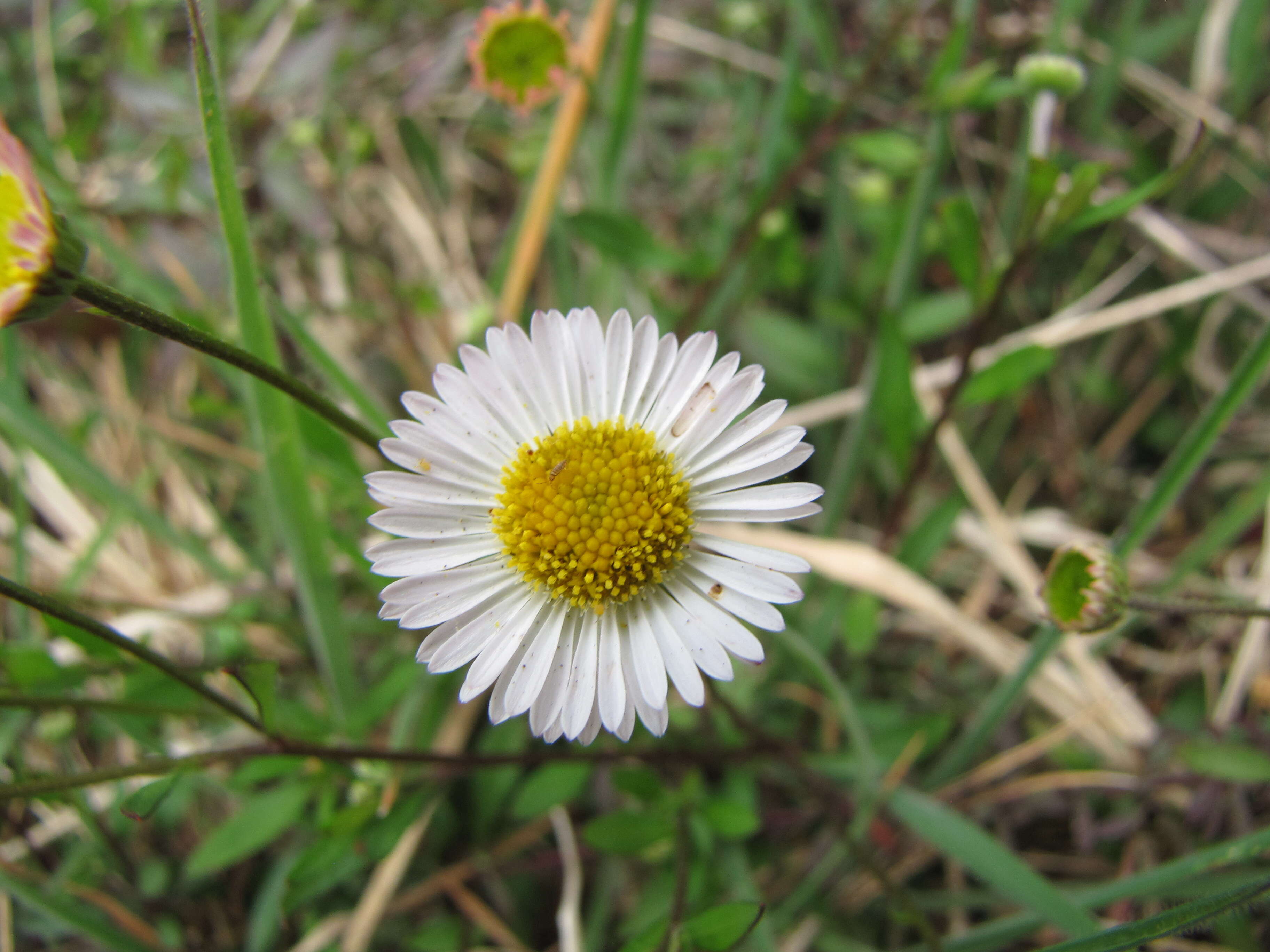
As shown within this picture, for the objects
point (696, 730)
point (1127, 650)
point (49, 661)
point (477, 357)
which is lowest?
point (49, 661)

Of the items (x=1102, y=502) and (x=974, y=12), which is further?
(x=1102, y=502)

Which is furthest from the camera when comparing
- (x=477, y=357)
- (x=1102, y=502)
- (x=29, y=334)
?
(x=29, y=334)

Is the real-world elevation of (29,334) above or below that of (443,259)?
below

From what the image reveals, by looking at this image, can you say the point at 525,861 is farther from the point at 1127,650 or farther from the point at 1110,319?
the point at 1110,319

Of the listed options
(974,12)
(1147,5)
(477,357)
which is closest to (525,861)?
(477,357)

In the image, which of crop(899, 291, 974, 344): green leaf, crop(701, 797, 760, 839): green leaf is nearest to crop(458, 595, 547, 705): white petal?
crop(701, 797, 760, 839): green leaf

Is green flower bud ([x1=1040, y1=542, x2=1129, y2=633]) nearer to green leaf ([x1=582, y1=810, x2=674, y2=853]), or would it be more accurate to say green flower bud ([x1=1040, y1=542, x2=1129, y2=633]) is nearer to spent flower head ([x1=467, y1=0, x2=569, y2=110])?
green leaf ([x1=582, y1=810, x2=674, y2=853])
